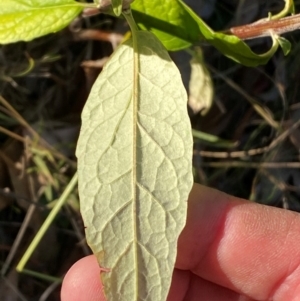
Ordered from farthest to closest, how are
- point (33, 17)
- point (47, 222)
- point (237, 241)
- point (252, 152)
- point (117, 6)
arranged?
point (252, 152) < point (47, 222) < point (237, 241) < point (33, 17) < point (117, 6)

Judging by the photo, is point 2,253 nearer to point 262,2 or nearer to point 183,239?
point 183,239

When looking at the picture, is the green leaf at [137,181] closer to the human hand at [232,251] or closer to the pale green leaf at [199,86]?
the human hand at [232,251]

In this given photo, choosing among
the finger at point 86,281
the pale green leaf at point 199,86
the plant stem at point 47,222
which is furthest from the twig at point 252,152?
the finger at point 86,281

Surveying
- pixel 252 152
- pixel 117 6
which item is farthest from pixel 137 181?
pixel 252 152

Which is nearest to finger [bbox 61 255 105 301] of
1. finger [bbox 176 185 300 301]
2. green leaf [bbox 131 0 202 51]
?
finger [bbox 176 185 300 301]

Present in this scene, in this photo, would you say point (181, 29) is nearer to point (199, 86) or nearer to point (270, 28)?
point (270, 28)

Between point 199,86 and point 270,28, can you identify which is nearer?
point 270,28

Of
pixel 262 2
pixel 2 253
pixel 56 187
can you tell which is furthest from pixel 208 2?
pixel 2 253
